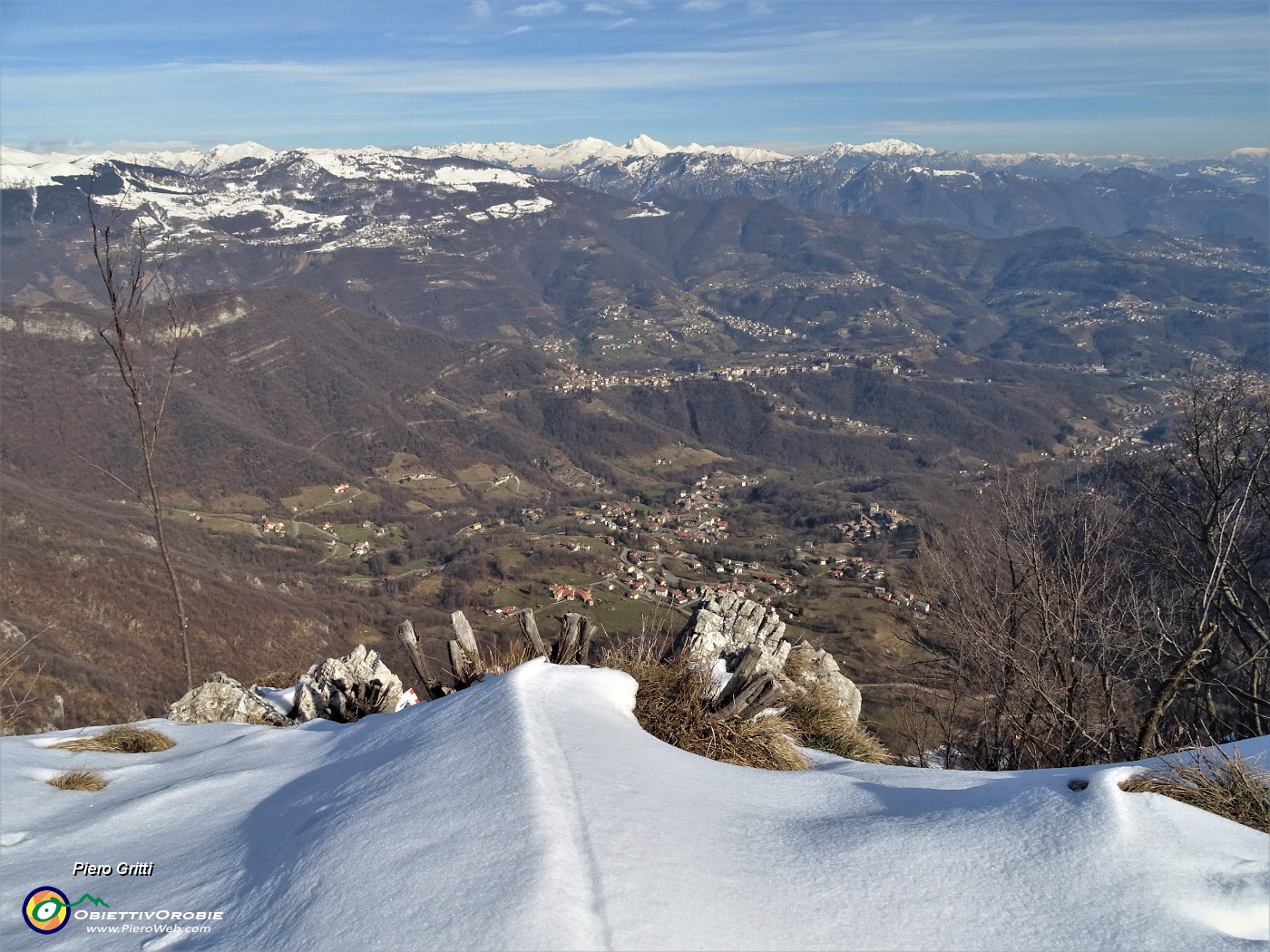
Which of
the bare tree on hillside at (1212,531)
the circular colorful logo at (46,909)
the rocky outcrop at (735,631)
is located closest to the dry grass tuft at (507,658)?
the rocky outcrop at (735,631)

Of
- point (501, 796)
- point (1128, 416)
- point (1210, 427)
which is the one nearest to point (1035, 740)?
point (1210, 427)

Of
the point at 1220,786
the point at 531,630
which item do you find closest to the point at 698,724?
the point at 531,630

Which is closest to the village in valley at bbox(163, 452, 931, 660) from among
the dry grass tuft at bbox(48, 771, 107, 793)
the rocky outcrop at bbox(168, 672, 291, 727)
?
the rocky outcrop at bbox(168, 672, 291, 727)

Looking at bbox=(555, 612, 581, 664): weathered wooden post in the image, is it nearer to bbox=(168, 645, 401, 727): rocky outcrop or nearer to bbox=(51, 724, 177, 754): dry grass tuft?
bbox=(168, 645, 401, 727): rocky outcrop

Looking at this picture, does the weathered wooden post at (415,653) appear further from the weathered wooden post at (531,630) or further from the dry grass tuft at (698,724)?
the dry grass tuft at (698,724)

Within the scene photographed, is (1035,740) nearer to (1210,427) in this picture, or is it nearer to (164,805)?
(1210,427)

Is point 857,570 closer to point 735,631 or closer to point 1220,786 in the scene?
point 735,631
